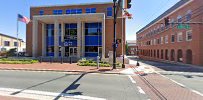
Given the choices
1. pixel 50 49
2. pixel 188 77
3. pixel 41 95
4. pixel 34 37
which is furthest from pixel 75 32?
pixel 41 95

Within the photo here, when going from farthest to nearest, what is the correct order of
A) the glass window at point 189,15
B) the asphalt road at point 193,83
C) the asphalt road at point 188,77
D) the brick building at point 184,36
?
1. the glass window at point 189,15
2. the brick building at point 184,36
3. the asphalt road at point 188,77
4. the asphalt road at point 193,83

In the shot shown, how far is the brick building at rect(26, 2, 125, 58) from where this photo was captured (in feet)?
102

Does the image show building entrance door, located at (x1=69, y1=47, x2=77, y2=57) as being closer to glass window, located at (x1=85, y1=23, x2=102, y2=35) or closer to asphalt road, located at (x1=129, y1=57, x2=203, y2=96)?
glass window, located at (x1=85, y1=23, x2=102, y2=35)

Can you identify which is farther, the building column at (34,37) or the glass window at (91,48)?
the glass window at (91,48)

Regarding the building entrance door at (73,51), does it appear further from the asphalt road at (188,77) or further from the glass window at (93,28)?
the asphalt road at (188,77)

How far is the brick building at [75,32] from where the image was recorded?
102 feet

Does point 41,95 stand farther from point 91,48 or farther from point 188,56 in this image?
point 188,56

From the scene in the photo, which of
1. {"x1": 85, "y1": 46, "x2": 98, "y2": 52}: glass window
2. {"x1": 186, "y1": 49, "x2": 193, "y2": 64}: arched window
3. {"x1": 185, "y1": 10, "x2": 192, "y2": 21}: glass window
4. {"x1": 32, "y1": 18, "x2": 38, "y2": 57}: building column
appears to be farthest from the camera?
{"x1": 85, "y1": 46, "x2": 98, "y2": 52}: glass window

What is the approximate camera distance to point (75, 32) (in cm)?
3372

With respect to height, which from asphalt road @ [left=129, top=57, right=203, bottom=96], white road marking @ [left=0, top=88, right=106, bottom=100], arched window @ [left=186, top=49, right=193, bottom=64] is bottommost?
asphalt road @ [left=129, top=57, right=203, bottom=96]

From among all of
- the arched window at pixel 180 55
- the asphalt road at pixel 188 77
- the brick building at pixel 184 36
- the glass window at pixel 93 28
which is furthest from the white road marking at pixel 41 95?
the arched window at pixel 180 55

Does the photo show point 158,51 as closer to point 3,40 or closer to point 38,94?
point 38,94

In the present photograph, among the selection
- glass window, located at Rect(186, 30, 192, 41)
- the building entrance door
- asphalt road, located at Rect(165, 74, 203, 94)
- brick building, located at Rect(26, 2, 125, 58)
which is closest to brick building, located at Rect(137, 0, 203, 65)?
glass window, located at Rect(186, 30, 192, 41)

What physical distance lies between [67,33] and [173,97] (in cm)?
2819
